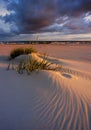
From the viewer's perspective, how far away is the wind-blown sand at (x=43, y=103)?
327cm

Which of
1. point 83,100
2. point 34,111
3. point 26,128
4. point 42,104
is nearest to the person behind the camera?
point 26,128

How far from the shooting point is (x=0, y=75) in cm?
571

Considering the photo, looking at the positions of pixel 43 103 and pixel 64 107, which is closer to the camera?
pixel 64 107

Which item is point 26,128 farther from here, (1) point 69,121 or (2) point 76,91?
(2) point 76,91

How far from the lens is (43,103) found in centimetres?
397

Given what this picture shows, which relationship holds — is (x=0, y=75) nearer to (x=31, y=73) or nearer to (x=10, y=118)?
(x=31, y=73)

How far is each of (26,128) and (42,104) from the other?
0.86 metres

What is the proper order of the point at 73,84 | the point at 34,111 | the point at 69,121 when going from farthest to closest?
the point at 73,84, the point at 34,111, the point at 69,121

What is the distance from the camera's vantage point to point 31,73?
560cm

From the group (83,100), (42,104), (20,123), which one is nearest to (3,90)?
(42,104)

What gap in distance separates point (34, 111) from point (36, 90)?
1.01 m

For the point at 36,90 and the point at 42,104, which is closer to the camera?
the point at 42,104

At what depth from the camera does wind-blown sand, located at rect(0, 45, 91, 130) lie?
3.27 m

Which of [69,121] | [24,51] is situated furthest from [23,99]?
[24,51]
